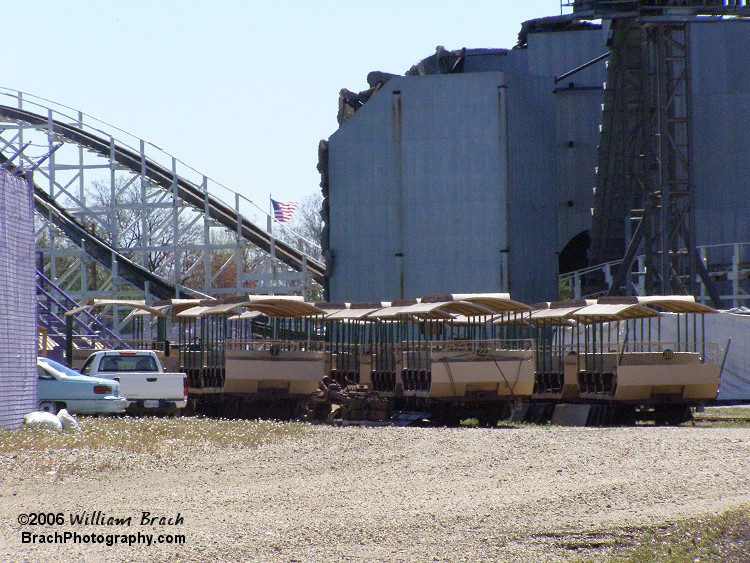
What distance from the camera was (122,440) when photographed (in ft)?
56.3

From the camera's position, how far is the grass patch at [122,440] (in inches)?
577

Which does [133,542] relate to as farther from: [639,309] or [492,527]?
[639,309]

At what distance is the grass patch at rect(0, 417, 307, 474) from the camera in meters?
14.7

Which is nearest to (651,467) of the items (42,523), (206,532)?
(206,532)

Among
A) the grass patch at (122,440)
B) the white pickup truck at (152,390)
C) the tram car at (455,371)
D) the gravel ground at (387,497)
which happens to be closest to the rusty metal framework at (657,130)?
the tram car at (455,371)

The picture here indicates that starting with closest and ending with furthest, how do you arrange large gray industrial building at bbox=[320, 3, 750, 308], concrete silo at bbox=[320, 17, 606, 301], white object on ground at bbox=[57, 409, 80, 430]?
white object on ground at bbox=[57, 409, 80, 430] < large gray industrial building at bbox=[320, 3, 750, 308] < concrete silo at bbox=[320, 17, 606, 301]

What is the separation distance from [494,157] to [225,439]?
2674cm

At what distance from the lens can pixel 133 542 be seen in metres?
9.62

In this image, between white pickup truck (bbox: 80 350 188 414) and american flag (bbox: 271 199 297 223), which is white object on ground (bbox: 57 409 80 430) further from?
american flag (bbox: 271 199 297 223)

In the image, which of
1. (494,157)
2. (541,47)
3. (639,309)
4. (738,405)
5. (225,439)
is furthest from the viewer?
(541,47)

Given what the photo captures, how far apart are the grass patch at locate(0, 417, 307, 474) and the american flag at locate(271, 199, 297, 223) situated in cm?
3019

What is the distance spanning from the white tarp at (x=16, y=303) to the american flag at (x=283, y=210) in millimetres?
31837

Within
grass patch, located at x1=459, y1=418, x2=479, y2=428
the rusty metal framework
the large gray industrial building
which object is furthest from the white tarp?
the large gray industrial building

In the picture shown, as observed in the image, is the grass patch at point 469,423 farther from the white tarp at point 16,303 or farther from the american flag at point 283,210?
the american flag at point 283,210
